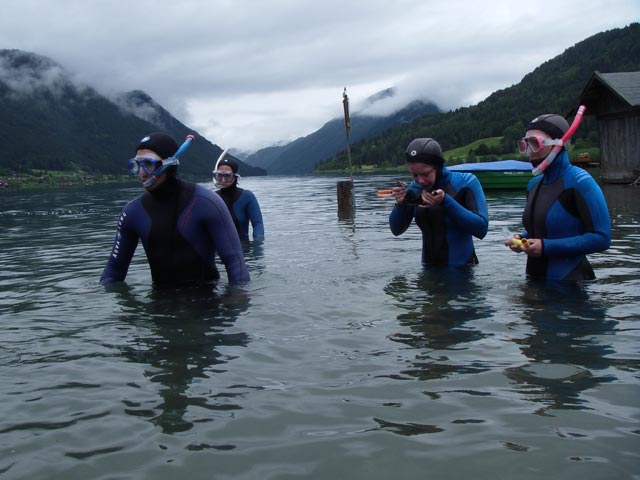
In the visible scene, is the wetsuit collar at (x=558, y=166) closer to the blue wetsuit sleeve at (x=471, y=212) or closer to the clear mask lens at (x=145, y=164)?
the blue wetsuit sleeve at (x=471, y=212)

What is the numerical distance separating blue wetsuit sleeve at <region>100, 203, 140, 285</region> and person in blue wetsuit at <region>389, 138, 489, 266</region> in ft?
10.3

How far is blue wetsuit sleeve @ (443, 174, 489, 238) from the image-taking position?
686 centimetres

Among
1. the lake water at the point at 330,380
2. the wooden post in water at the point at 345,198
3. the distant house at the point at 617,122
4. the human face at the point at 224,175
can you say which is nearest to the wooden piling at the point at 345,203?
the wooden post in water at the point at 345,198

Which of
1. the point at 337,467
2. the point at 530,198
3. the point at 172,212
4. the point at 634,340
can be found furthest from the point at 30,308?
the point at 634,340

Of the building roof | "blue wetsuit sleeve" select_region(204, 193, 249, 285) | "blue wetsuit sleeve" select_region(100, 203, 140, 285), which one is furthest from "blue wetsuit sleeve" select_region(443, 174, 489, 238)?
the building roof

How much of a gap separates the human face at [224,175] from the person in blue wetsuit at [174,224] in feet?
19.1

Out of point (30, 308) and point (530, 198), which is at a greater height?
point (530, 198)

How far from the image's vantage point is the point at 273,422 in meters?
3.68

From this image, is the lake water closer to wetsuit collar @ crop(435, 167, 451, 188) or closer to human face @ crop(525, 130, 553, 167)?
wetsuit collar @ crop(435, 167, 451, 188)

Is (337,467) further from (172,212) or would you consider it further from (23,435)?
(172,212)

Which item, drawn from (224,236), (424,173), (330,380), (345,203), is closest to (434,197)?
(424,173)

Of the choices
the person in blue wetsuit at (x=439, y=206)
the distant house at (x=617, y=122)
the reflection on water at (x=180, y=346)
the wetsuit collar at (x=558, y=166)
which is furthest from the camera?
the distant house at (x=617, y=122)

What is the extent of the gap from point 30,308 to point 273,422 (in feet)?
16.6

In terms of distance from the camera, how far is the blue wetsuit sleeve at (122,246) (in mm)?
6785
